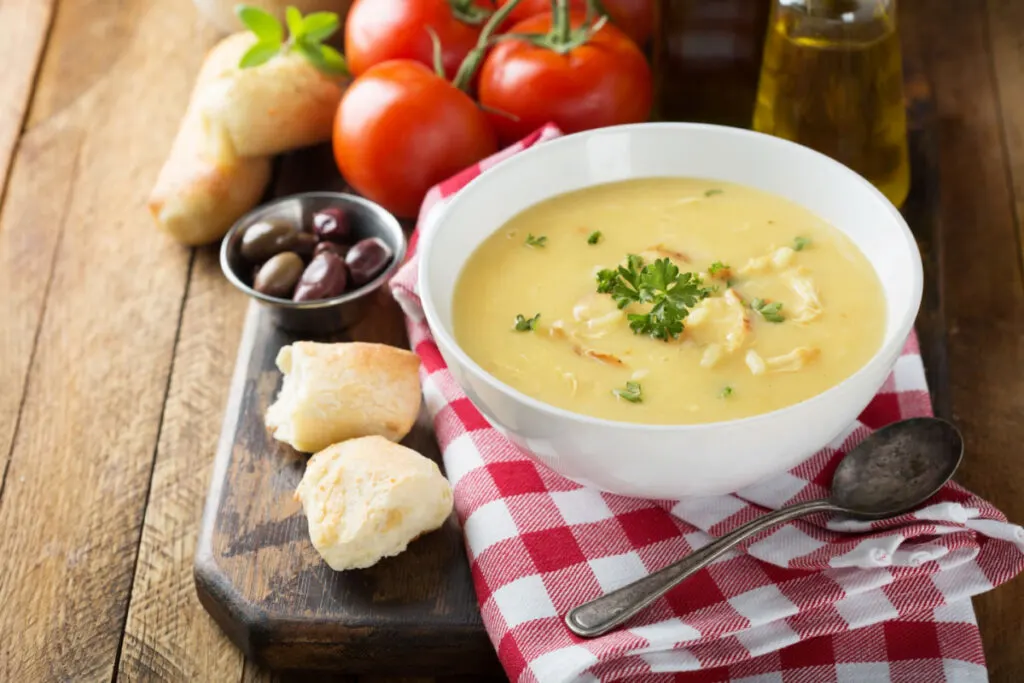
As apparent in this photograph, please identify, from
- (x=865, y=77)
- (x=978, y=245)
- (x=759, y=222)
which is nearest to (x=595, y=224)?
(x=759, y=222)

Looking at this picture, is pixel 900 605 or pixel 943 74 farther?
pixel 943 74

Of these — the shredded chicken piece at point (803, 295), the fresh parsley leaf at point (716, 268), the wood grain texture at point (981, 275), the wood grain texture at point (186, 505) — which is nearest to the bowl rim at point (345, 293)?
the wood grain texture at point (186, 505)

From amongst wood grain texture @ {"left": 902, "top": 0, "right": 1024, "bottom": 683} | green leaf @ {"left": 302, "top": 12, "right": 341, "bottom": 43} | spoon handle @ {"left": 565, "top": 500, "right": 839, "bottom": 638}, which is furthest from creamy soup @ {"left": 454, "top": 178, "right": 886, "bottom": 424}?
green leaf @ {"left": 302, "top": 12, "right": 341, "bottom": 43}

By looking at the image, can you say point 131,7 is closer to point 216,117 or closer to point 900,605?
point 216,117

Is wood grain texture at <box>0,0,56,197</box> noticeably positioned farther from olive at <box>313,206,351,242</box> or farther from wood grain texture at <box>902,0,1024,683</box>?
wood grain texture at <box>902,0,1024,683</box>

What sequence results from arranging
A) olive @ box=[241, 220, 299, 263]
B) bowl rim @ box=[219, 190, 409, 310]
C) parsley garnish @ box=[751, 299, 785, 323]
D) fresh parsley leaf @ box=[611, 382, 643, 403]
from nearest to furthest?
fresh parsley leaf @ box=[611, 382, 643, 403] → parsley garnish @ box=[751, 299, 785, 323] → bowl rim @ box=[219, 190, 409, 310] → olive @ box=[241, 220, 299, 263]

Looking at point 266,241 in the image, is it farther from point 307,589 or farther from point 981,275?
Answer: point 981,275

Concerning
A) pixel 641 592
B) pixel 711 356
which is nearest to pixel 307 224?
pixel 711 356
